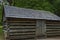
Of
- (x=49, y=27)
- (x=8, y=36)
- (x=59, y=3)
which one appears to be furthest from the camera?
(x=59, y=3)

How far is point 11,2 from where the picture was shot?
19.2m

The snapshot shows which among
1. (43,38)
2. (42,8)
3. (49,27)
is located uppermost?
(42,8)

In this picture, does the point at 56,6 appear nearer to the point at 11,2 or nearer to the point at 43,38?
the point at 11,2

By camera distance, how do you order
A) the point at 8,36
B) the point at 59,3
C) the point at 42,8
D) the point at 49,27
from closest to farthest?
1. the point at 8,36
2. the point at 49,27
3. the point at 42,8
4. the point at 59,3

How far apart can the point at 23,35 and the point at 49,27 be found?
74.9 inches

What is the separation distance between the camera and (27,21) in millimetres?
10672

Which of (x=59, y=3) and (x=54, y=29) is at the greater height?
(x=59, y=3)

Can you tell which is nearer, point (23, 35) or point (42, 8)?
point (23, 35)

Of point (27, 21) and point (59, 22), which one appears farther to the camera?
point (59, 22)

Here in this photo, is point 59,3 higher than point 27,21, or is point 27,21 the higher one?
point 59,3

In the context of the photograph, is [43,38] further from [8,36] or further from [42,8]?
[42,8]

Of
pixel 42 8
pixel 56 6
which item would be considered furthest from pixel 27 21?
pixel 56 6

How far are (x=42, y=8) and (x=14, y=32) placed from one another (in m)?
6.82

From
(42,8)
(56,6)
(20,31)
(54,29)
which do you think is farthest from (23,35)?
(56,6)
